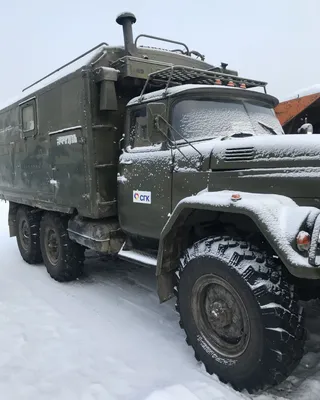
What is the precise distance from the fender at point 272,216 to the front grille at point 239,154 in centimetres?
29

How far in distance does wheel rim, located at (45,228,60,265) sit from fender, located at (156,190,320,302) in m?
3.04

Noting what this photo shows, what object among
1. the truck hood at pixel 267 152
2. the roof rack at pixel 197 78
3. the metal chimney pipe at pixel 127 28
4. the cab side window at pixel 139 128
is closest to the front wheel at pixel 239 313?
the truck hood at pixel 267 152

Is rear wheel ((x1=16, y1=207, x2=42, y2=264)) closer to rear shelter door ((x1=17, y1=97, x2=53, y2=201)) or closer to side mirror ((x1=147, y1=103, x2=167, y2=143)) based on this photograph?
rear shelter door ((x1=17, y1=97, x2=53, y2=201))

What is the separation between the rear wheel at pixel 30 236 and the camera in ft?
22.6

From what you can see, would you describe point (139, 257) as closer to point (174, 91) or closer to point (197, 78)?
point (174, 91)

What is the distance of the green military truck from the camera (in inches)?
110

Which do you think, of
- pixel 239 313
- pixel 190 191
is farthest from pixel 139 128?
pixel 239 313

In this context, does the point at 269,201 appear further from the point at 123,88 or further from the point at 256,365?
the point at 123,88

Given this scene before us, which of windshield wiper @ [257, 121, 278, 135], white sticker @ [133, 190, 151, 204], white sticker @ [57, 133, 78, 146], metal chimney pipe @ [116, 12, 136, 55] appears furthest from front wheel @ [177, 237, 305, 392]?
metal chimney pipe @ [116, 12, 136, 55]

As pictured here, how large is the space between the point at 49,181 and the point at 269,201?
397 cm

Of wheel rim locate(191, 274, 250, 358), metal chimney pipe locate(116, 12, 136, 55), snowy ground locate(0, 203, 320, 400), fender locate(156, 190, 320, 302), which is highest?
metal chimney pipe locate(116, 12, 136, 55)

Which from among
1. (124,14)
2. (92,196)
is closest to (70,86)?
(124,14)

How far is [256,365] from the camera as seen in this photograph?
2.83 meters

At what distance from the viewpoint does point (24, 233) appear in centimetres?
734
